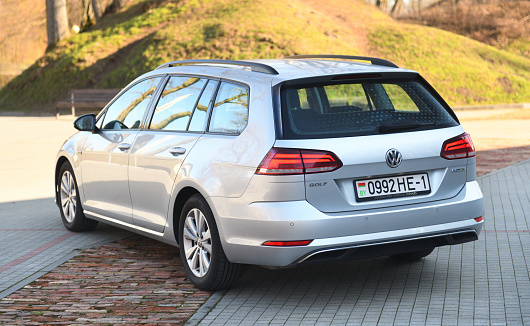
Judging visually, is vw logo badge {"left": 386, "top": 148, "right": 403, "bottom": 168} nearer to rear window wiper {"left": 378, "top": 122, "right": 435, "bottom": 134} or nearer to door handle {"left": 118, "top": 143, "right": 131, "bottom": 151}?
rear window wiper {"left": 378, "top": 122, "right": 435, "bottom": 134}

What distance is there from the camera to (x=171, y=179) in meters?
6.09

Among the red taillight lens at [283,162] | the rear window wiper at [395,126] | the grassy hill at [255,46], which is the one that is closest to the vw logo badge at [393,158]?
the rear window wiper at [395,126]

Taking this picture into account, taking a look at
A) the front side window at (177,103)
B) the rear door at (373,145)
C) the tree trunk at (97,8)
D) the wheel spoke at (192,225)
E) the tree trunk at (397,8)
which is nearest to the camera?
the rear door at (373,145)

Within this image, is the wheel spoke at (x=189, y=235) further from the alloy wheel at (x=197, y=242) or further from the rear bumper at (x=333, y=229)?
the rear bumper at (x=333, y=229)

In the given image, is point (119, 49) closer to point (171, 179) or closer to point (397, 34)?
point (397, 34)

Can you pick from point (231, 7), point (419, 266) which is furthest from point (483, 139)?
point (231, 7)

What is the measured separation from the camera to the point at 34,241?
7.97 m

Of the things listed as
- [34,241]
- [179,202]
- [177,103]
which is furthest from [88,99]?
[179,202]

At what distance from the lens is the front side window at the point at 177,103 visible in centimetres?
629

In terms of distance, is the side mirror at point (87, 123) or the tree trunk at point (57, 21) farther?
the tree trunk at point (57, 21)

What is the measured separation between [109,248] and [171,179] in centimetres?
175

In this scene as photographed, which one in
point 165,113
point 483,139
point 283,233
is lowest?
Answer: point 483,139

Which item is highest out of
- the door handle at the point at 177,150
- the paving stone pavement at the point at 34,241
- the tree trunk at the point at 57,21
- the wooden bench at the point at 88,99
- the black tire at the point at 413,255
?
the tree trunk at the point at 57,21

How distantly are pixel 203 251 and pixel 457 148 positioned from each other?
193 centimetres
